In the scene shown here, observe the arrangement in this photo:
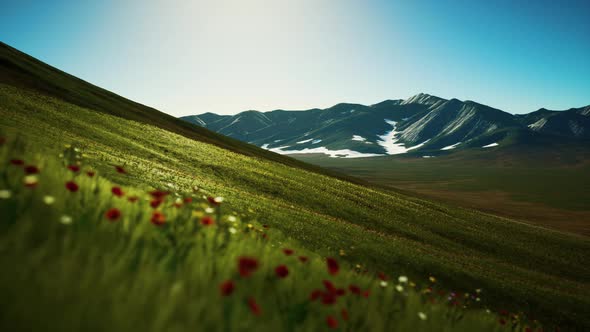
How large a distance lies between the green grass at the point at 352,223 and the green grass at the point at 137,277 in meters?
8.07

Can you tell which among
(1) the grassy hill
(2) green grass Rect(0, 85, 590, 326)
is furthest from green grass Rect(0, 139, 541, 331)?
(2) green grass Rect(0, 85, 590, 326)

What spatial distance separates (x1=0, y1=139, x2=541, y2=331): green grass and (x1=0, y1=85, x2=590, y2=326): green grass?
8.07m

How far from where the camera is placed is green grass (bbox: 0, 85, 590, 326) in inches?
860

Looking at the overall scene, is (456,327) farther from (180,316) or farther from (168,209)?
(168,209)

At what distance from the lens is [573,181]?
188 metres

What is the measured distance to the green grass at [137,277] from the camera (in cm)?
198

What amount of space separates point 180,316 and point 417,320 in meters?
3.28

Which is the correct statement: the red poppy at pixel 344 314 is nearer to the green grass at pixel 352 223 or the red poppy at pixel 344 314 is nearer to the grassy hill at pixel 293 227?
the grassy hill at pixel 293 227

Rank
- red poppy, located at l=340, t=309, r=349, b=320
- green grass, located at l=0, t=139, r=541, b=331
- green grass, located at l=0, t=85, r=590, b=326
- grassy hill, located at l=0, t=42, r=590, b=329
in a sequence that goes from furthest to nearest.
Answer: green grass, located at l=0, t=85, r=590, b=326, red poppy, located at l=340, t=309, r=349, b=320, grassy hill, located at l=0, t=42, r=590, b=329, green grass, located at l=0, t=139, r=541, b=331

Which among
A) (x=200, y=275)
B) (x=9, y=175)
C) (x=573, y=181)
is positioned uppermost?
(x=573, y=181)

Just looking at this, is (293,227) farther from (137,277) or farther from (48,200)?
(137,277)

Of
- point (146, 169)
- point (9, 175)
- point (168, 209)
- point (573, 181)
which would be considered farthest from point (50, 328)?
point (573, 181)

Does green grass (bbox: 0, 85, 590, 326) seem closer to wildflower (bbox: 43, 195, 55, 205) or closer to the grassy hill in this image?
the grassy hill

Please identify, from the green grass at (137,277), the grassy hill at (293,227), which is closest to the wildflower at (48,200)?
the green grass at (137,277)
